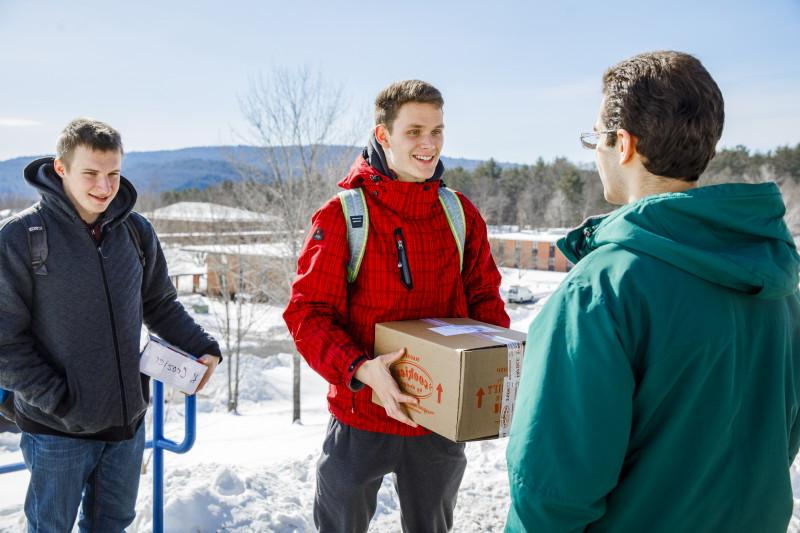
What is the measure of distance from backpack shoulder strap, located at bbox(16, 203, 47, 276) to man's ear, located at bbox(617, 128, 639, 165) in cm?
226

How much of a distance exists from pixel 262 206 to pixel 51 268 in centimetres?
1697

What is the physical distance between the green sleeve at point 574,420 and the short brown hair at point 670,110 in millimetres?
375

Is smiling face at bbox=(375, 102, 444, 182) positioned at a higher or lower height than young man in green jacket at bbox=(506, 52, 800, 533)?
higher

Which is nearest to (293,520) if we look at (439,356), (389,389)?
(389,389)

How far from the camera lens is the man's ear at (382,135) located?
2453mm

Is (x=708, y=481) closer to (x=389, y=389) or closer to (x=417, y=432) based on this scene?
(x=389, y=389)

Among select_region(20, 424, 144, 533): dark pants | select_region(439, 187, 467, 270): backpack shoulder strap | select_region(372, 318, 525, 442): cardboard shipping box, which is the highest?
select_region(439, 187, 467, 270): backpack shoulder strap

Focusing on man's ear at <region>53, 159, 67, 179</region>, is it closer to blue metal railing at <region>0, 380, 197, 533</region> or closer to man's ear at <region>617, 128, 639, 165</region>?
blue metal railing at <region>0, 380, 197, 533</region>

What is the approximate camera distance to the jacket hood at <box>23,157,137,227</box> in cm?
249

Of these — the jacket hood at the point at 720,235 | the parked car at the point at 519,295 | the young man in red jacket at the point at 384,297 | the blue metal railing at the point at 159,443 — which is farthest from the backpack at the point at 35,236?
the parked car at the point at 519,295

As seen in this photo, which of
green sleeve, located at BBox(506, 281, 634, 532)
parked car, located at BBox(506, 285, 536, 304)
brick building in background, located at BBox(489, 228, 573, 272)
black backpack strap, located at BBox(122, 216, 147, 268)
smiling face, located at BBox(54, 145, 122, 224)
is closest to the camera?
green sleeve, located at BBox(506, 281, 634, 532)

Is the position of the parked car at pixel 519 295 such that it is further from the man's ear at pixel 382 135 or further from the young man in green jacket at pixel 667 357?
the young man in green jacket at pixel 667 357

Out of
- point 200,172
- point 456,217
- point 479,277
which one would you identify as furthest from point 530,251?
point 200,172

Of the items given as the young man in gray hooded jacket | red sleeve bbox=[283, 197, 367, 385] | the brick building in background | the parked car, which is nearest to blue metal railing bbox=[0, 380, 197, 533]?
the young man in gray hooded jacket
